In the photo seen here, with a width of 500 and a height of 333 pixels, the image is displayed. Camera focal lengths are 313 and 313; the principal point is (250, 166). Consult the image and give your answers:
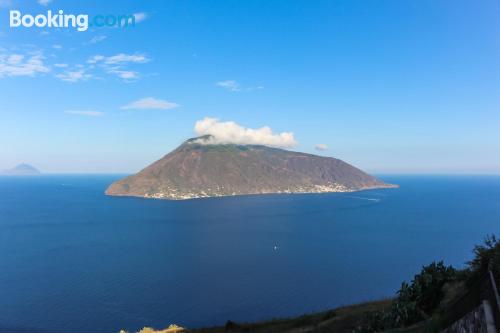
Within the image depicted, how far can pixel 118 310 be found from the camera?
8194 cm

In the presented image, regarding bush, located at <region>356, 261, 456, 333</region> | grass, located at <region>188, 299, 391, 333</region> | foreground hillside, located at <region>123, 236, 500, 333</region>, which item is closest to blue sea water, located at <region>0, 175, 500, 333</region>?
grass, located at <region>188, 299, 391, 333</region>

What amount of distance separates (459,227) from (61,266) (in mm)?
213932

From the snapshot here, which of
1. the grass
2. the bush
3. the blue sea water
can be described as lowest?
the blue sea water

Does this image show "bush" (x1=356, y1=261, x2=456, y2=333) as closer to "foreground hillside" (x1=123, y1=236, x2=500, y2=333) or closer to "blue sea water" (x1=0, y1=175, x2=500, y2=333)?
"foreground hillside" (x1=123, y1=236, x2=500, y2=333)

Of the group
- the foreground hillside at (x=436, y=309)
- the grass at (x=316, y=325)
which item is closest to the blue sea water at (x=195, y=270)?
the grass at (x=316, y=325)

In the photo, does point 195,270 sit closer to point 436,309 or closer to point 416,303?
point 416,303

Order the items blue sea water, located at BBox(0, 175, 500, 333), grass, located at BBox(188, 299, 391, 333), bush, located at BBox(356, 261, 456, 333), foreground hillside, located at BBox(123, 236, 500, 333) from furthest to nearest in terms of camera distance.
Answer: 1. blue sea water, located at BBox(0, 175, 500, 333)
2. grass, located at BBox(188, 299, 391, 333)
3. bush, located at BBox(356, 261, 456, 333)
4. foreground hillside, located at BBox(123, 236, 500, 333)

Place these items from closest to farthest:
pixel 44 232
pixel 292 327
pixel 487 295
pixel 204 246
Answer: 1. pixel 487 295
2. pixel 292 327
3. pixel 204 246
4. pixel 44 232

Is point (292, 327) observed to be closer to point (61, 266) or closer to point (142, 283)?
point (142, 283)

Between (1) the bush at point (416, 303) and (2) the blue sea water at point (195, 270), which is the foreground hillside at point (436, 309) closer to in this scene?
(1) the bush at point (416, 303)

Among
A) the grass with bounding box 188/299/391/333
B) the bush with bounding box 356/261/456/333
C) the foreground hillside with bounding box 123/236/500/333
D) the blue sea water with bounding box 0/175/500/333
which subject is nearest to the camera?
the foreground hillside with bounding box 123/236/500/333

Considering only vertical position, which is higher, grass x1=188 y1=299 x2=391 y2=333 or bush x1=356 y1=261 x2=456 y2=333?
bush x1=356 y1=261 x2=456 y2=333

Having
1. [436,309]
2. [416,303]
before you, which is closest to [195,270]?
[416,303]

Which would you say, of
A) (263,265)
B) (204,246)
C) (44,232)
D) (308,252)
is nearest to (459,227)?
(308,252)
